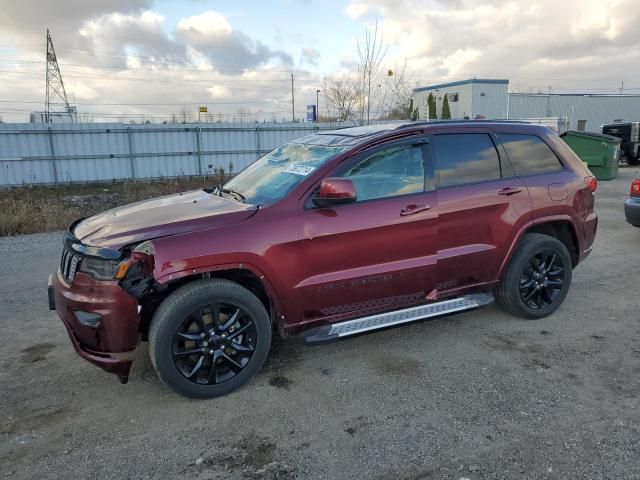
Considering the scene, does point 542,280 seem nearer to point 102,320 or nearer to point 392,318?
point 392,318

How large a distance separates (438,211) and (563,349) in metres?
1.54

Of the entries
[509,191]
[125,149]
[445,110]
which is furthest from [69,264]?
[445,110]

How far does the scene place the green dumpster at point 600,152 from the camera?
52.7 ft

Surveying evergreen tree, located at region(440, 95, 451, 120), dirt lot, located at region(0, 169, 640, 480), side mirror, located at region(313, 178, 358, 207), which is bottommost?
dirt lot, located at region(0, 169, 640, 480)

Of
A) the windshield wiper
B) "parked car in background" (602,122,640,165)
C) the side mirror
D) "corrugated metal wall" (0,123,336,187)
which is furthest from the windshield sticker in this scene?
"parked car in background" (602,122,640,165)

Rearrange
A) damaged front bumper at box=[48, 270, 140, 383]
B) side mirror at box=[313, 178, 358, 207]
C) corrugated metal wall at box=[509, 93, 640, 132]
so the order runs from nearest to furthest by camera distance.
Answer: damaged front bumper at box=[48, 270, 140, 383] → side mirror at box=[313, 178, 358, 207] → corrugated metal wall at box=[509, 93, 640, 132]

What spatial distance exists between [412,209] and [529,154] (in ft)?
5.02

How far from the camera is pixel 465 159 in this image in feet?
14.1

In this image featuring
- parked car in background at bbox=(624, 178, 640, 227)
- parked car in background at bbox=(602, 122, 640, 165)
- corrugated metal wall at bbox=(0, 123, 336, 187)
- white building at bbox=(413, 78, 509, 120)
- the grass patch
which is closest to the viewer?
parked car in background at bbox=(624, 178, 640, 227)

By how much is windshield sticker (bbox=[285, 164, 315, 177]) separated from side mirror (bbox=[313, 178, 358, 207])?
0.84ft

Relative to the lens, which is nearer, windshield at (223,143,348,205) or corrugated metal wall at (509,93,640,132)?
windshield at (223,143,348,205)

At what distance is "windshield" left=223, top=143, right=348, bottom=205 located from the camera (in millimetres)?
3785

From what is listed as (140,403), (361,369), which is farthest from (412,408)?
(140,403)

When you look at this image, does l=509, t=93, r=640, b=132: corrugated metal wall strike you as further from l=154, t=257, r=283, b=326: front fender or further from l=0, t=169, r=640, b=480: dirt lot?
l=154, t=257, r=283, b=326: front fender
